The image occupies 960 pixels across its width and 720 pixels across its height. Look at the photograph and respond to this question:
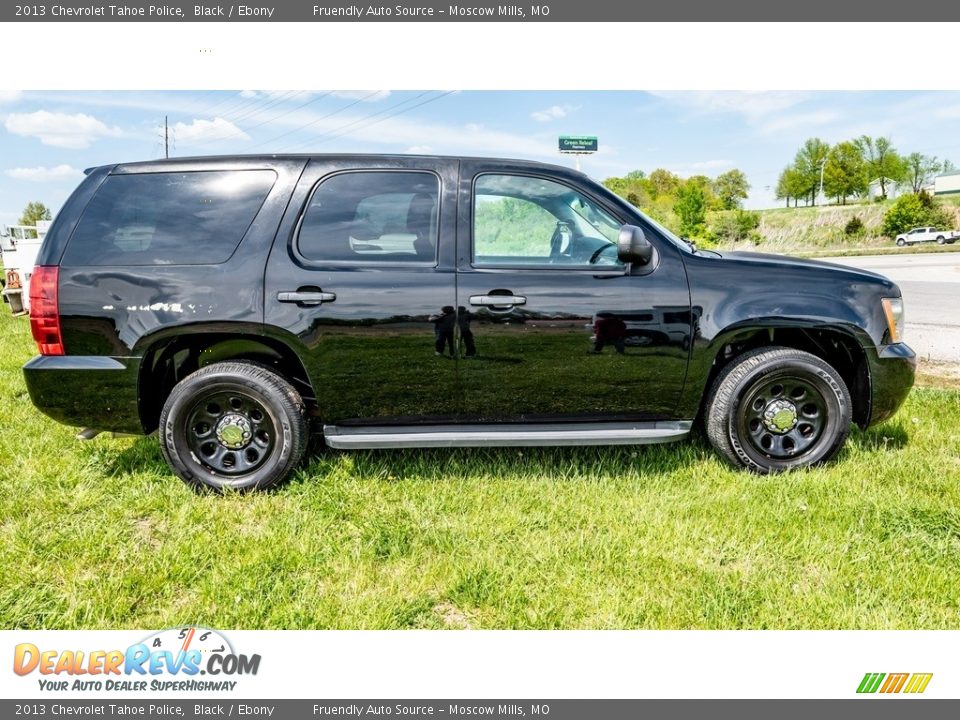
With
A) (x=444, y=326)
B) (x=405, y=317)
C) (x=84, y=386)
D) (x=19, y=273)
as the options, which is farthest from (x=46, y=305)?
(x=19, y=273)

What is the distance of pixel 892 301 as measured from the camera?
376cm

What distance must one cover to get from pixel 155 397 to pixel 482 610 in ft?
7.83

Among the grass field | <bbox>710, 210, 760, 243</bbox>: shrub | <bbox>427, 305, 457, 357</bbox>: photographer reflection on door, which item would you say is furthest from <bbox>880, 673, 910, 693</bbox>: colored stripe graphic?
<bbox>710, 210, 760, 243</bbox>: shrub

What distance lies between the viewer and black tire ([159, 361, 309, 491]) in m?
3.49

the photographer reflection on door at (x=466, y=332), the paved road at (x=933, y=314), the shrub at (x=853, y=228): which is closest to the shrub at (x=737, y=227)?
the shrub at (x=853, y=228)

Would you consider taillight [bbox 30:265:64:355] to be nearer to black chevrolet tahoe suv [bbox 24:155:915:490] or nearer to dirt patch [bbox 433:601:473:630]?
black chevrolet tahoe suv [bbox 24:155:915:490]

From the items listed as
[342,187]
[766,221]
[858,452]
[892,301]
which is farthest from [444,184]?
[766,221]

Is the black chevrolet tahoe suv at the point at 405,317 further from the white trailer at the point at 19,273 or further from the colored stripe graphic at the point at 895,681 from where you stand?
the white trailer at the point at 19,273

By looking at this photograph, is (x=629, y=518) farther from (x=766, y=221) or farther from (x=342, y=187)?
(x=766, y=221)

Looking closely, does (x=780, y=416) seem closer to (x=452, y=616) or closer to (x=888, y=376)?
(x=888, y=376)

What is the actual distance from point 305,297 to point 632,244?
6.00 ft

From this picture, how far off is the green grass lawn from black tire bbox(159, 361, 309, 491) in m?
0.14

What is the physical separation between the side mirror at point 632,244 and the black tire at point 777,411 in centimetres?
96

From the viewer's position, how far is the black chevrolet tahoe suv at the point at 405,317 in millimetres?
3422
